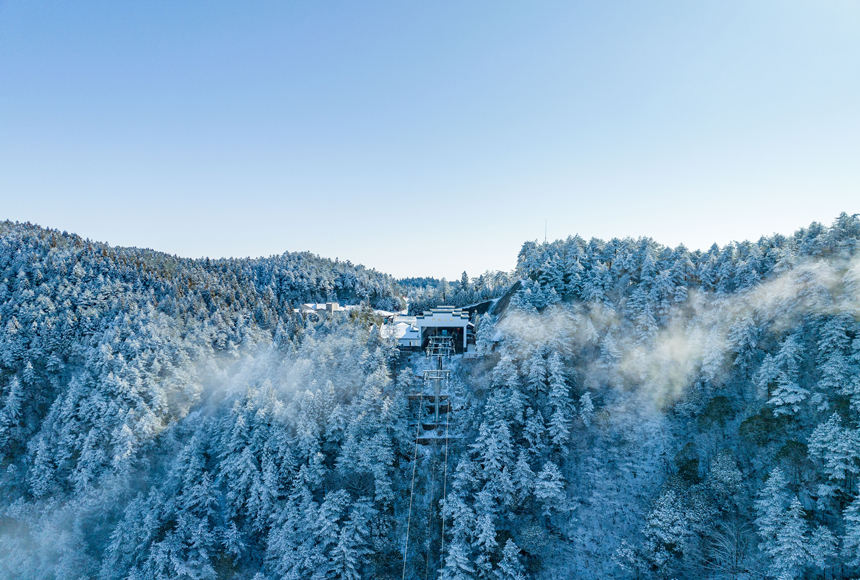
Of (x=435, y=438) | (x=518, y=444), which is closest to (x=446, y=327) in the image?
(x=435, y=438)

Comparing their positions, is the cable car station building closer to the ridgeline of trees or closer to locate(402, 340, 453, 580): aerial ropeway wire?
locate(402, 340, 453, 580): aerial ropeway wire

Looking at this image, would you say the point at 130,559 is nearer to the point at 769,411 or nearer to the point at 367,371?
the point at 367,371

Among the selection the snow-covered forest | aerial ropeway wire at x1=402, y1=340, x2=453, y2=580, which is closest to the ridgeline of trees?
the snow-covered forest

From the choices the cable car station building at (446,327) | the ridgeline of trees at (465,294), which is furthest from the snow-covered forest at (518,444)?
the ridgeline of trees at (465,294)

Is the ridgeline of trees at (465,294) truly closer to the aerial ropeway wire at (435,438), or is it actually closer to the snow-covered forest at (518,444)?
the snow-covered forest at (518,444)

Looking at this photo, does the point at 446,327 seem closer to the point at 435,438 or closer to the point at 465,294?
the point at 435,438

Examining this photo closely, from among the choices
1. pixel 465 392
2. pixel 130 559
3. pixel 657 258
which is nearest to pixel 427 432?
Result: pixel 465 392
